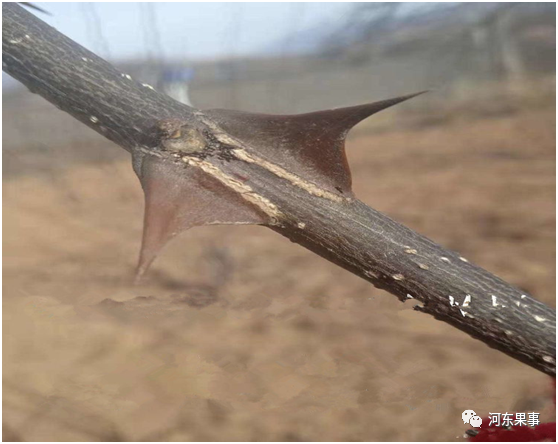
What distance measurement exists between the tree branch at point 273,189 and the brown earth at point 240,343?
0.97 feet

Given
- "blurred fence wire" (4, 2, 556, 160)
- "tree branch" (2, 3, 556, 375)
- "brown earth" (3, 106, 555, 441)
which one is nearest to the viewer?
"tree branch" (2, 3, 556, 375)

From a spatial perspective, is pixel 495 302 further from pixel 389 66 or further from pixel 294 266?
A: pixel 389 66

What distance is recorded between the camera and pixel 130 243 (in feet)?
5.73

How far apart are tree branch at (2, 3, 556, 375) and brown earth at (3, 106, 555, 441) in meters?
0.29

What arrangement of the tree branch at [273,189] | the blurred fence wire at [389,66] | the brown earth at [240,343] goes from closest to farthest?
the tree branch at [273,189], the brown earth at [240,343], the blurred fence wire at [389,66]

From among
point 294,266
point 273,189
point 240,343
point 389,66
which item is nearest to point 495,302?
point 273,189

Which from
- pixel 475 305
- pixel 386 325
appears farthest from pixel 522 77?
pixel 475 305

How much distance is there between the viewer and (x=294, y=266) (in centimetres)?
150

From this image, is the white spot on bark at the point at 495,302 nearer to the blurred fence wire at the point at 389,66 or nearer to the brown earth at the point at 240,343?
the brown earth at the point at 240,343

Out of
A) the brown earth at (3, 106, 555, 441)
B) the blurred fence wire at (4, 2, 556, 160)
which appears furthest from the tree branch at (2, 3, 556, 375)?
the blurred fence wire at (4, 2, 556, 160)

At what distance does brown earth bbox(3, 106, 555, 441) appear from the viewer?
69 cm

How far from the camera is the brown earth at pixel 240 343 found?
Answer: 69cm

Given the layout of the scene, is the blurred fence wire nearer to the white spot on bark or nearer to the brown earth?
the brown earth

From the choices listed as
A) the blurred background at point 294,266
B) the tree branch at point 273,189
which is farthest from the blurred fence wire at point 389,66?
the tree branch at point 273,189
